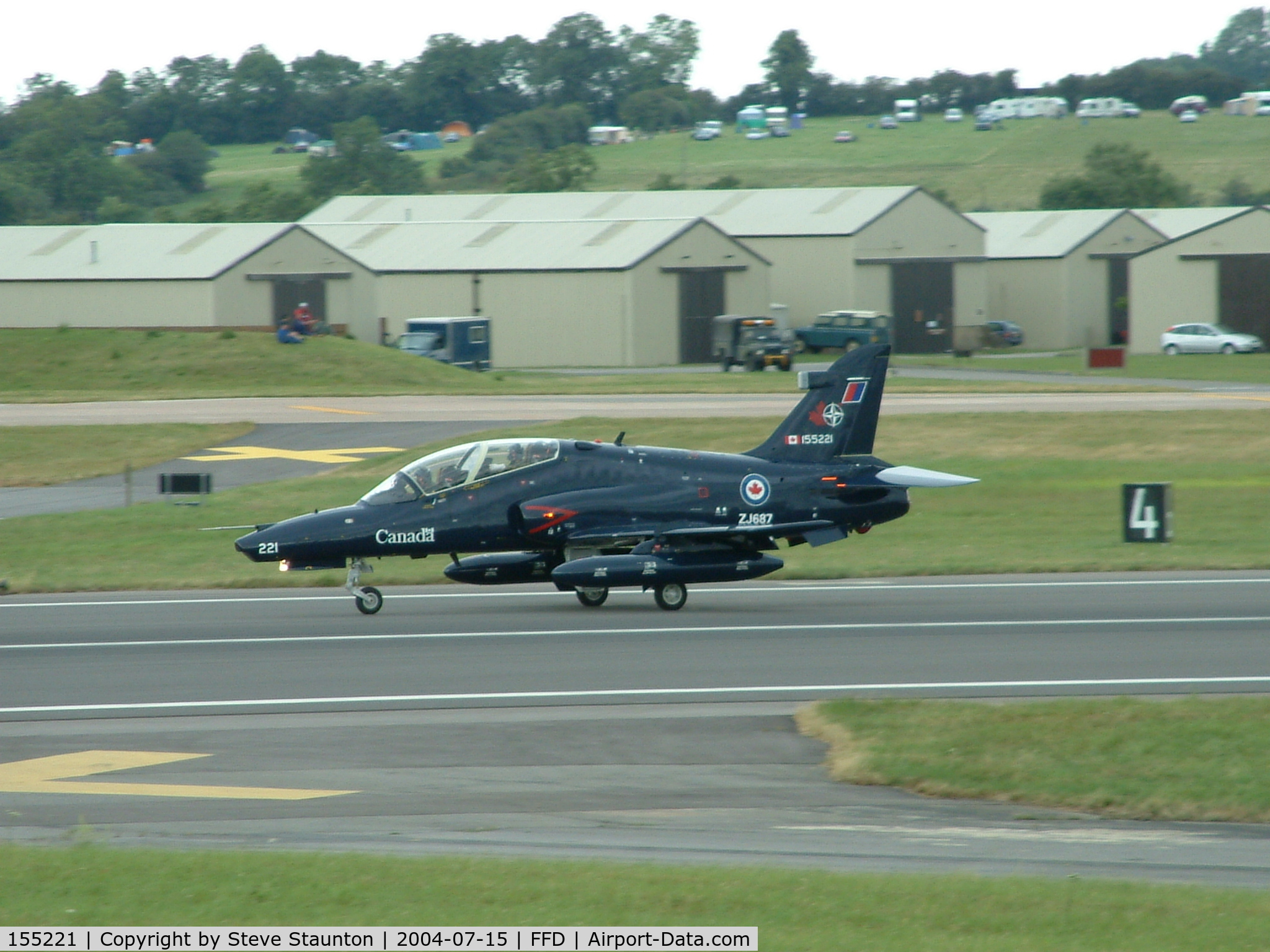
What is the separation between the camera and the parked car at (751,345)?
72125 mm

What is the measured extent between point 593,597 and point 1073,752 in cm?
1018

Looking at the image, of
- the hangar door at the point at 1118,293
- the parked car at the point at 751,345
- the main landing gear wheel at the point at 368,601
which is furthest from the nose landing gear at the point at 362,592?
the hangar door at the point at 1118,293

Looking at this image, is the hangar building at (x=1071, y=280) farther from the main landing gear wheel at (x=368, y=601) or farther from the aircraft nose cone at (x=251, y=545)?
the aircraft nose cone at (x=251, y=545)

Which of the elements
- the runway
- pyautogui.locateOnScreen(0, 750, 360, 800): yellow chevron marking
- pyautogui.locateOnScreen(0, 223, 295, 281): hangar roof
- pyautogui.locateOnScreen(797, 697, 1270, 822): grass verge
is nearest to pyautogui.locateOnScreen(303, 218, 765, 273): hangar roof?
pyautogui.locateOnScreen(0, 223, 295, 281): hangar roof

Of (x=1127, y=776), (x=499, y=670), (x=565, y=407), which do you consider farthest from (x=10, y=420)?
(x=1127, y=776)

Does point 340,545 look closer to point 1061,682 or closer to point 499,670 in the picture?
point 499,670

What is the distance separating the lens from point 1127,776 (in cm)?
1289

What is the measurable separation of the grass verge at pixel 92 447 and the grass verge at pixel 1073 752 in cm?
2982

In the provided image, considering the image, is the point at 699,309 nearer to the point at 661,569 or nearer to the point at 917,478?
the point at 917,478

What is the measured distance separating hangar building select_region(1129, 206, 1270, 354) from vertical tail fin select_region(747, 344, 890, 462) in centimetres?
6696

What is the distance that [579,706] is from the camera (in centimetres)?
1638

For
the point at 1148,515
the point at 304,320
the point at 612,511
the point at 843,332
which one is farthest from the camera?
the point at 843,332

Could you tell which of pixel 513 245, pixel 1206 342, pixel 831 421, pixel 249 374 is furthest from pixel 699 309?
pixel 831 421

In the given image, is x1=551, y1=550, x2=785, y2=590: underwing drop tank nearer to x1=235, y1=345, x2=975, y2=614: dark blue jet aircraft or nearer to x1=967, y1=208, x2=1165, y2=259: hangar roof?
x1=235, y1=345, x2=975, y2=614: dark blue jet aircraft
